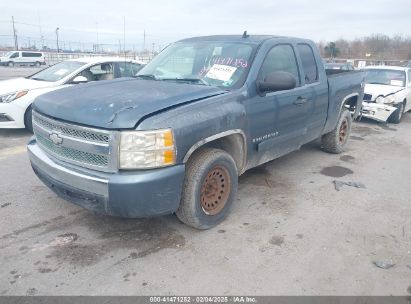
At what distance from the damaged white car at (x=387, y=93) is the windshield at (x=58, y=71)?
6982 millimetres

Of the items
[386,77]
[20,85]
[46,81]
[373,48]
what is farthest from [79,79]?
[373,48]

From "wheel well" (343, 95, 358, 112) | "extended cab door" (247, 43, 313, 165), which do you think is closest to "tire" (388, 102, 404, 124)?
"wheel well" (343, 95, 358, 112)

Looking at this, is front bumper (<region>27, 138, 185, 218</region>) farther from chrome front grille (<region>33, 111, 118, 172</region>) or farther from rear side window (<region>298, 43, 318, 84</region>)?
rear side window (<region>298, 43, 318, 84</region>)

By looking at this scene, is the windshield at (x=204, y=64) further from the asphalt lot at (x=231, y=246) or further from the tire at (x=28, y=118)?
the tire at (x=28, y=118)

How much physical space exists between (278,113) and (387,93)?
22.3 ft

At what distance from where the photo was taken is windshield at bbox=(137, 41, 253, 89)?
160 inches

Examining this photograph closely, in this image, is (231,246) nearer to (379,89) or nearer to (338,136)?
(338,136)

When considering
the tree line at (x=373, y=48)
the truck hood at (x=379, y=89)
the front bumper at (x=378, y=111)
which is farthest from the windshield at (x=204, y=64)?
the tree line at (x=373, y=48)

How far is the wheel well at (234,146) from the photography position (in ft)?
12.5

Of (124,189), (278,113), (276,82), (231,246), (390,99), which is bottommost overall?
(231,246)

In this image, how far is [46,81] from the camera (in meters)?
7.89

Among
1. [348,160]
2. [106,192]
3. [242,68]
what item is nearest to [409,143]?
[348,160]

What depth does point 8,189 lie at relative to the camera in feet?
15.2

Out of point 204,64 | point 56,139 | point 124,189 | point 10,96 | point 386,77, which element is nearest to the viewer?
point 124,189
